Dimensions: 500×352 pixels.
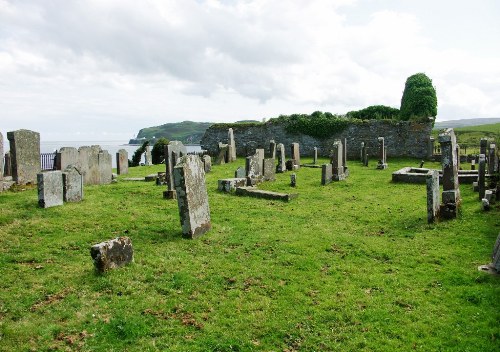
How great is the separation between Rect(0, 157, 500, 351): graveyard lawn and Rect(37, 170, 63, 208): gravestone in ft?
1.35

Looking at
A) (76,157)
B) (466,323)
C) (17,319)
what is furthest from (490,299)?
(76,157)

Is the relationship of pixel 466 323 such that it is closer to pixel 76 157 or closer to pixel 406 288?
pixel 406 288

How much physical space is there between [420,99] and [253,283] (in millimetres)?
35767

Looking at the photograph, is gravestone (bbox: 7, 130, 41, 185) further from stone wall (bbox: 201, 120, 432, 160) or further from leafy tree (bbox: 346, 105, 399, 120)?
leafy tree (bbox: 346, 105, 399, 120)

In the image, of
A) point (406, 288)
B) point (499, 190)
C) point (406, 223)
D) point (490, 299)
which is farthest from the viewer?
point (499, 190)

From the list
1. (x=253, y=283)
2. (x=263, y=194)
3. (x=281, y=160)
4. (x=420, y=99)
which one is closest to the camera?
(x=253, y=283)

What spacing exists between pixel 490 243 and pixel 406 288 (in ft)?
10.9

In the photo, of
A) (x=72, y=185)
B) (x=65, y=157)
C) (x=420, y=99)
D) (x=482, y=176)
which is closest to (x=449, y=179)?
(x=482, y=176)

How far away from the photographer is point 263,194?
1458cm

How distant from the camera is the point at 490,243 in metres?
8.67

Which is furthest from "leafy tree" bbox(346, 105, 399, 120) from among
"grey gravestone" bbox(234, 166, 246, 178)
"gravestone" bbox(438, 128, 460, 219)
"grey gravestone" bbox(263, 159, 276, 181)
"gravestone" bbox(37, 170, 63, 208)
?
"gravestone" bbox(37, 170, 63, 208)

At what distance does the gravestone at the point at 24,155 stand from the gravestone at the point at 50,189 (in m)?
4.99

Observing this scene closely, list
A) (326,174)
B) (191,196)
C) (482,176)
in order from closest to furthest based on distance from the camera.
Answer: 1. (191,196)
2. (482,176)
3. (326,174)

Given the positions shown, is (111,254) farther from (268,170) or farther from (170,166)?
(268,170)
